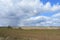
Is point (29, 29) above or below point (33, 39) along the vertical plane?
above

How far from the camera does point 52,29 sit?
98.2ft

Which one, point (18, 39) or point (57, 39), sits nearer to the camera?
point (18, 39)

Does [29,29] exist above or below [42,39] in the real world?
above

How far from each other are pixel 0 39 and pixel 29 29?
11.7 metres

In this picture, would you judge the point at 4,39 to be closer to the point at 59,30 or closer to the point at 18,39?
the point at 18,39

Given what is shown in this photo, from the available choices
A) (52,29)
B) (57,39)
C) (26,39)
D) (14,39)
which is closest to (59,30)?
(52,29)

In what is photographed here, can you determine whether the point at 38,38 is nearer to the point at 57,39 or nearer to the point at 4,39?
the point at 57,39

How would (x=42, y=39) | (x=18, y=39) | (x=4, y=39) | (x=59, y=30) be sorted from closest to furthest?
(x=4, y=39), (x=18, y=39), (x=42, y=39), (x=59, y=30)

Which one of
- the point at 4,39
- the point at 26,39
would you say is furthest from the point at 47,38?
the point at 4,39

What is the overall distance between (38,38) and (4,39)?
536 cm

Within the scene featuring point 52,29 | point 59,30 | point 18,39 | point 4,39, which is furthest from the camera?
point 52,29

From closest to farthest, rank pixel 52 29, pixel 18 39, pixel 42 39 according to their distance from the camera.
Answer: pixel 18 39 → pixel 42 39 → pixel 52 29

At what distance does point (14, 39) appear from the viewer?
18.3 m

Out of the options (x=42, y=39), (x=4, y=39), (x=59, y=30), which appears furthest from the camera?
(x=59, y=30)
